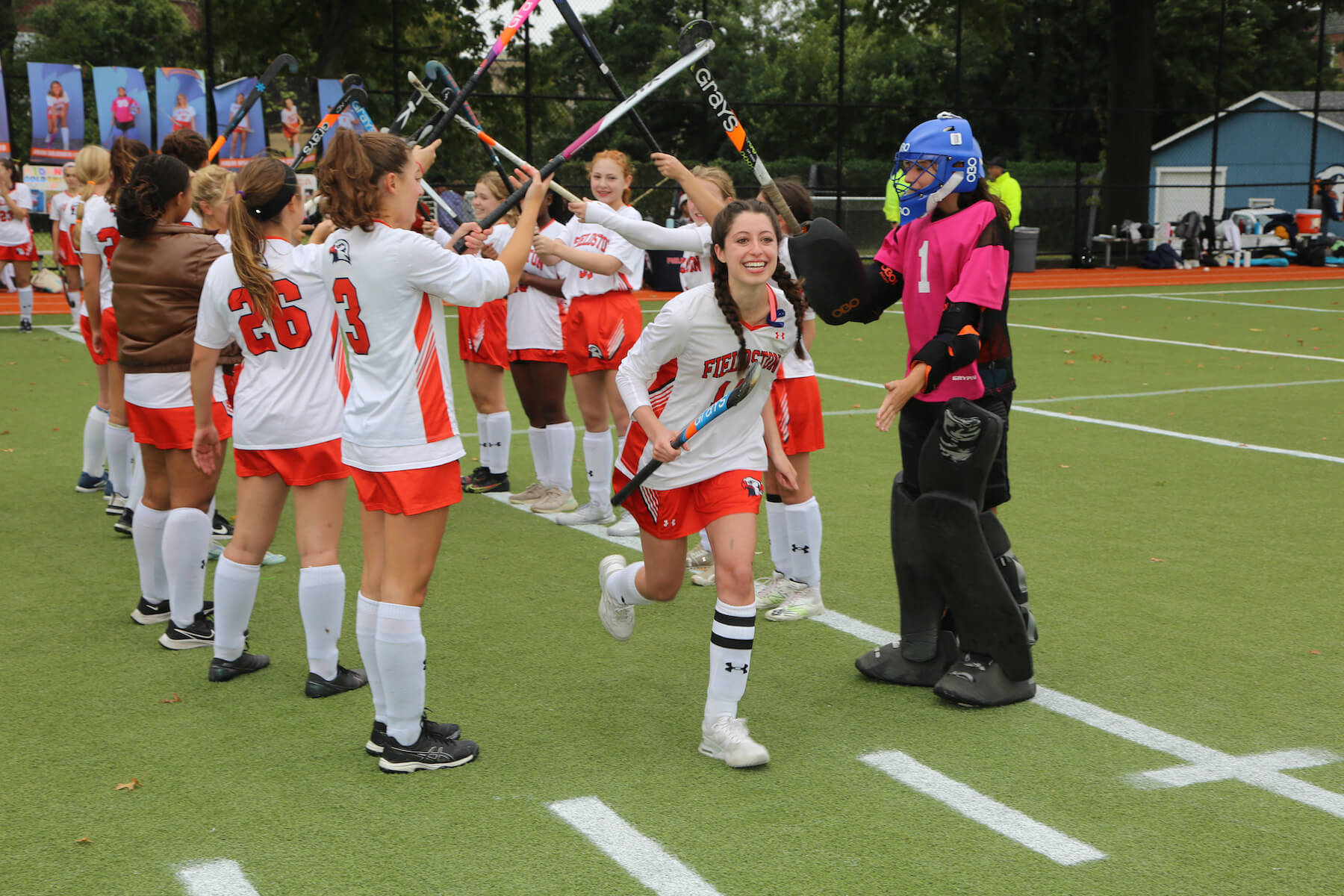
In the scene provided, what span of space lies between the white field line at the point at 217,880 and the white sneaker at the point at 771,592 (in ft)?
9.56

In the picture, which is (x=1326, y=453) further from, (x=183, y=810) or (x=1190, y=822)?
(x=183, y=810)

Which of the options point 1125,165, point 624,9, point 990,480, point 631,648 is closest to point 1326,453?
point 990,480

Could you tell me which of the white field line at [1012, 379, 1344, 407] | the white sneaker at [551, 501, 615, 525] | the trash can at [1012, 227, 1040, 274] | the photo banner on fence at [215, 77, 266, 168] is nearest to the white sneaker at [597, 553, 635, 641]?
the white sneaker at [551, 501, 615, 525]

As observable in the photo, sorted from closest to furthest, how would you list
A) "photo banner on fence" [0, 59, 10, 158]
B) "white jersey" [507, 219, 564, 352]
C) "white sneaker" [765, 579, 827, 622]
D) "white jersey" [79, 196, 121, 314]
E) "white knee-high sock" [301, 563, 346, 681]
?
1. "white knee-high sock" [301, 563, 346, 681]
2. "white sneaker" [765, 579, 827, 622]
3. "white jersey" [79, 196, 121, 314]
4. "white jersey" [507, 219, 564, 352]
5. "photo banner on fence" [0, 59, 10, 158]

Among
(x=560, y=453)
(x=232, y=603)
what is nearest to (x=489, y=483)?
(x=560, y=453)

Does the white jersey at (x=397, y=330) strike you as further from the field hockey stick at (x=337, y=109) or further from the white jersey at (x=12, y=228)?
the white jersey at (x=12, y=228)

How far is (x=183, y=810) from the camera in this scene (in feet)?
12.4

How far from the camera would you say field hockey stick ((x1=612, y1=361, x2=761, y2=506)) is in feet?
13.6

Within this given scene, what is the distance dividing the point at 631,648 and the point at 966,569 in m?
1.52

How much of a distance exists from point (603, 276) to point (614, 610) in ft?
9.71

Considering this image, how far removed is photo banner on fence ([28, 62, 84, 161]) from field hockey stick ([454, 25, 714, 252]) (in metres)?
17.5

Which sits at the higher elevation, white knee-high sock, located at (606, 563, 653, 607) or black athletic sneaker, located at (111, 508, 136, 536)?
white knee-high sock, located at (606, 563, 653, 607)

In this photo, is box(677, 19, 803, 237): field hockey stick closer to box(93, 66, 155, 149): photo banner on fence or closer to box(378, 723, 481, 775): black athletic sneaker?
box(378, 723, 481, 775): black athletic sneaker

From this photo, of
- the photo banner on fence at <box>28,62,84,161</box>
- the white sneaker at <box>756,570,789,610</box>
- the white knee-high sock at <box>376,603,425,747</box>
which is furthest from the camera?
the photo banner on fence at <box>28,62,84,161</box>
